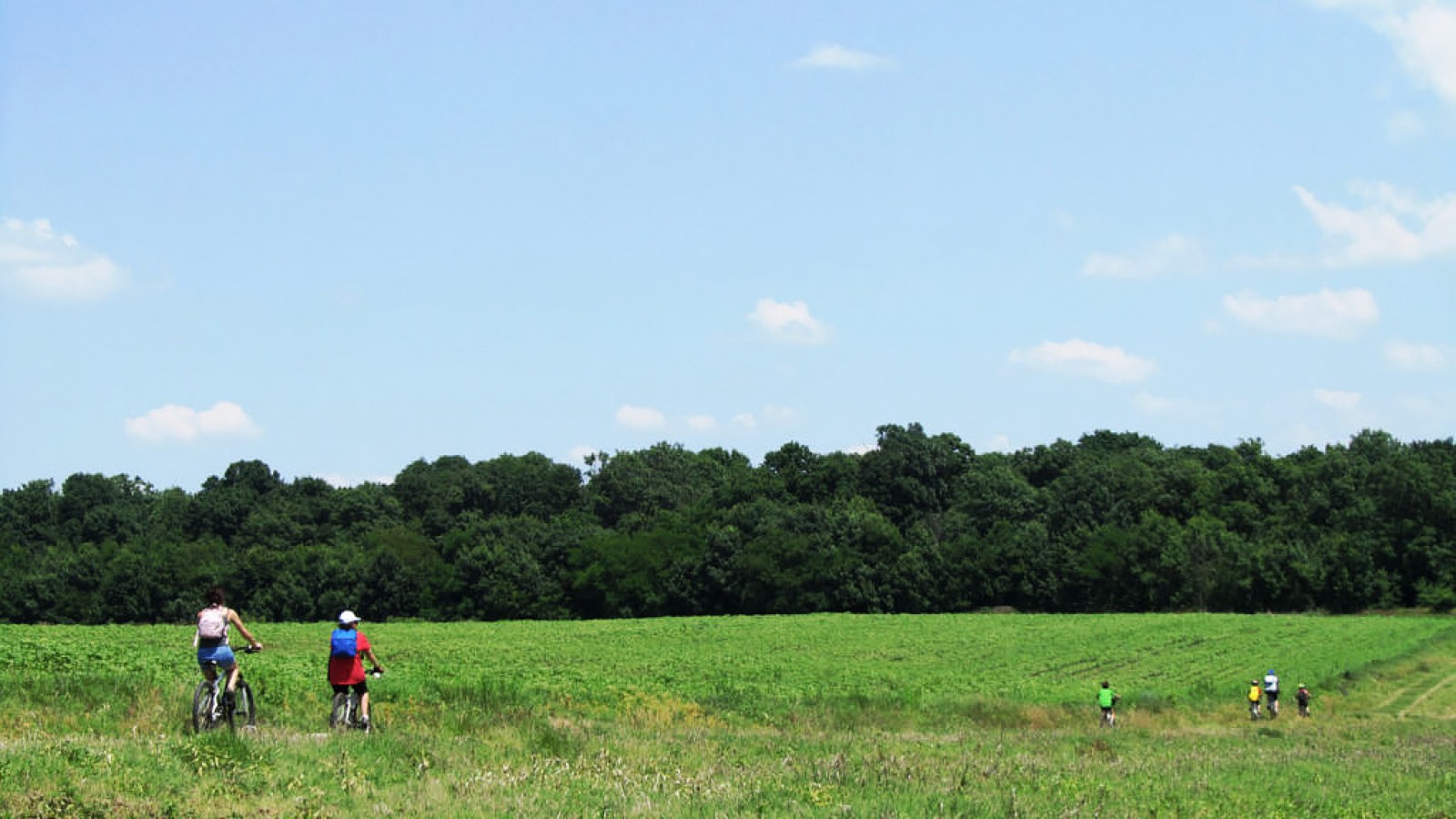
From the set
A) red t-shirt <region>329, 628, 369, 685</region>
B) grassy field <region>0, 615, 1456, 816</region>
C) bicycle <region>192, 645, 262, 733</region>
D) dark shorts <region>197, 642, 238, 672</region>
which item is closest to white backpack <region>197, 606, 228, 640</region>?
dark shorts <region>197, 642, 238, 672</region>

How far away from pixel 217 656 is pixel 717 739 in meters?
6.53

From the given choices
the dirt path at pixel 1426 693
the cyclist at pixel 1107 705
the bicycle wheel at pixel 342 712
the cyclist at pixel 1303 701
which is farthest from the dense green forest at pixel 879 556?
the bicycle wheel at pixel 342 712

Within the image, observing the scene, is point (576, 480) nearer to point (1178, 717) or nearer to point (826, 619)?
point (826, 619)

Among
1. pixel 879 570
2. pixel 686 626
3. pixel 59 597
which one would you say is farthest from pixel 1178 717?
pixel 59 597

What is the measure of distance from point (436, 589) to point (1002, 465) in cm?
6556

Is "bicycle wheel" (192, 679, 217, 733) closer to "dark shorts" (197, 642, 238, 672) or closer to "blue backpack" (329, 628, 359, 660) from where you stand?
"dark shorts" (197, 642, 238, 672)

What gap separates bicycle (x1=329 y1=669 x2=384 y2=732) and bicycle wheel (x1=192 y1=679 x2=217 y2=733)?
1561 mm

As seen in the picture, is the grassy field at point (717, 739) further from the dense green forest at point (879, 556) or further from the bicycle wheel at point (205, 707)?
the dense green forest at point (879, 556)

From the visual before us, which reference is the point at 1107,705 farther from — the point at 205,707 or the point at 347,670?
the point at 205,707

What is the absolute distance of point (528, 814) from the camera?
9.38 meters

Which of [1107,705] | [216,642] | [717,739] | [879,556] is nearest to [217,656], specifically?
[216,642]

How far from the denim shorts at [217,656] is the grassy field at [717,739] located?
95 centimetres

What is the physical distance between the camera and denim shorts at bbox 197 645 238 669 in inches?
585

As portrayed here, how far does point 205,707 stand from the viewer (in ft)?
48.9
